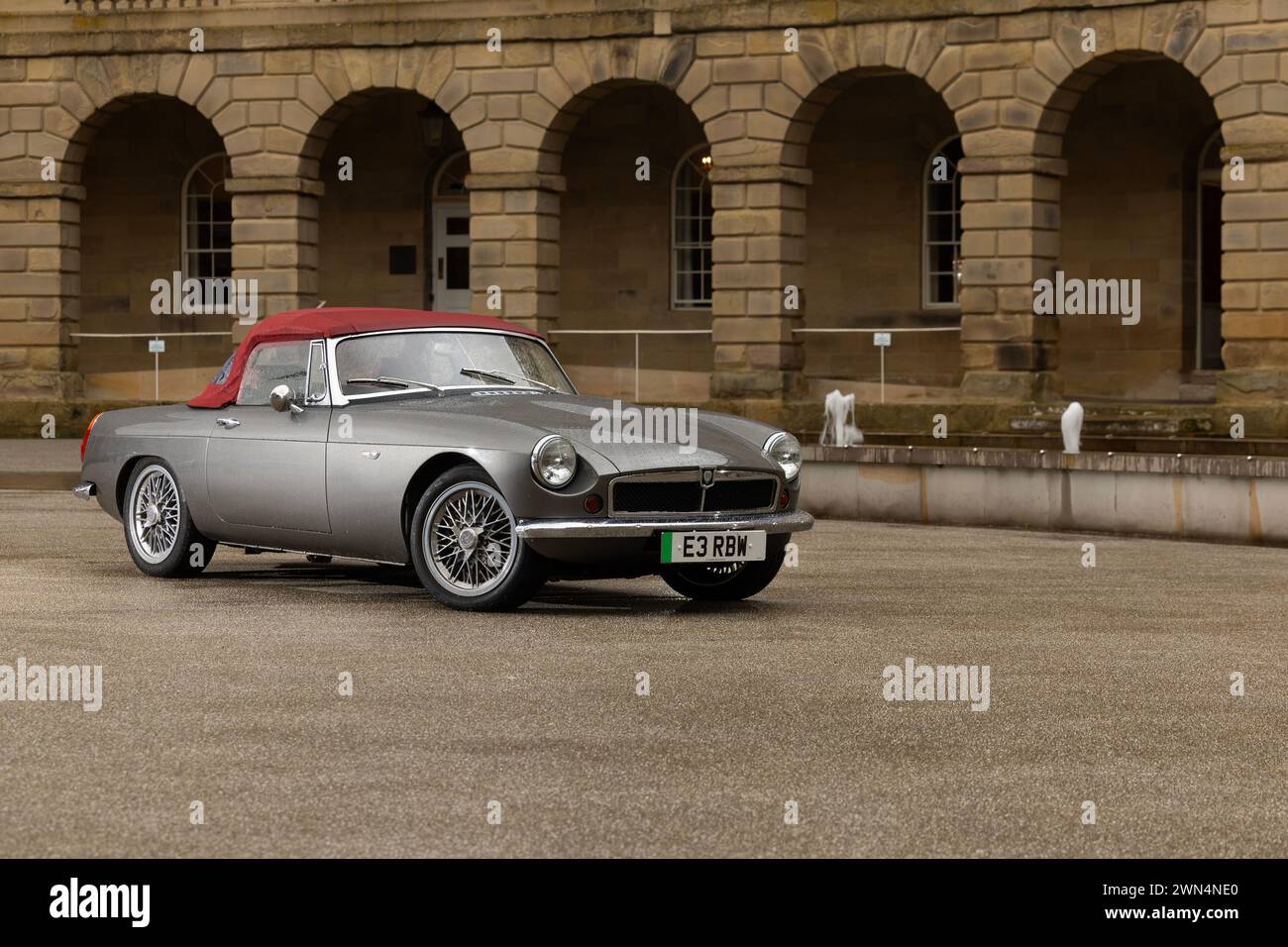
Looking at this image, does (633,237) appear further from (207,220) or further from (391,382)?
(391,382)

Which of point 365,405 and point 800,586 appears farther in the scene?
point 800,586

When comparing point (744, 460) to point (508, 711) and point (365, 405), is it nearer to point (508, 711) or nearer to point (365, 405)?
point (365, 405)

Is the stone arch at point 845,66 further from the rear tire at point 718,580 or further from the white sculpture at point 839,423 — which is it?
the rear tire at point 718,580

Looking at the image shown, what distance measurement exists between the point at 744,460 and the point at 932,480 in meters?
6.76

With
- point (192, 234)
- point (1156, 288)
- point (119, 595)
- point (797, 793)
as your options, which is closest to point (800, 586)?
point (119, 595)

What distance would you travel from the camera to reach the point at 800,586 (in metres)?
11.7

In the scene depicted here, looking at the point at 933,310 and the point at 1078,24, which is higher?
the point at 1078,24

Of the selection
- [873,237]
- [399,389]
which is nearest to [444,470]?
[399,389]

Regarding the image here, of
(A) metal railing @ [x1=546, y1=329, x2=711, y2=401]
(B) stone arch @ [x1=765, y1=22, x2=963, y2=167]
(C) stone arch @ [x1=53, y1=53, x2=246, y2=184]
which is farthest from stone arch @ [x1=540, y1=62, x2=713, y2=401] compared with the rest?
(C) stone arch @ [x1=53, y1=53, x2=246, y2=184]

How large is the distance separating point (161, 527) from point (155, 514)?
76mm

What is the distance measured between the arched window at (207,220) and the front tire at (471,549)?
23589 mm

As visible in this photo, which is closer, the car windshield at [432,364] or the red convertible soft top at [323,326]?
the car windshield at [432,364]

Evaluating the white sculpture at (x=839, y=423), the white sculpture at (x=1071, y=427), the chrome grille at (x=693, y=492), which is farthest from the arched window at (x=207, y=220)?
the chrome grille at (x=693, y=492)

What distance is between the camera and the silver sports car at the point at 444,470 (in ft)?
32.5
